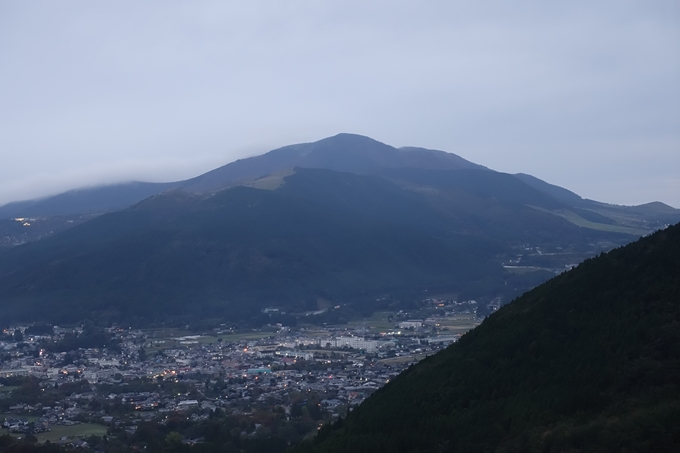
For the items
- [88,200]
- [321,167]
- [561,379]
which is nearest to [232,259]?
[561,379]

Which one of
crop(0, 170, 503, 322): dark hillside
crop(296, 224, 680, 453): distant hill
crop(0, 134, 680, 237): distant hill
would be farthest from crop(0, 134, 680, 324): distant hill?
crop(296, 224, 680, 453): distant hill

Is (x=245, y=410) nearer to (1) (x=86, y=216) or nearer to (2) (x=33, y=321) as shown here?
(2) (x=33, y=321)

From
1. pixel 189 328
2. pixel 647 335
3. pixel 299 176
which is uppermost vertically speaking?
pixel 299 176

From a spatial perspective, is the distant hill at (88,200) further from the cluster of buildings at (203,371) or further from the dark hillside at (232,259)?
the cluster of buildings at (203,371)

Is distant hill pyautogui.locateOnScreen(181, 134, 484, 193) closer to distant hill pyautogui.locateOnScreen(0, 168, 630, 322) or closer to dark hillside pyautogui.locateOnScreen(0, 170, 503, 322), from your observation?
distant hill pyautogui.locateOnScreen(0, 168, 630, 322)

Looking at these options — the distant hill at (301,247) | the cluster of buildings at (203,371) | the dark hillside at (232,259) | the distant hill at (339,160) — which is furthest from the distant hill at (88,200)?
the cluster of buildings at (203,371)

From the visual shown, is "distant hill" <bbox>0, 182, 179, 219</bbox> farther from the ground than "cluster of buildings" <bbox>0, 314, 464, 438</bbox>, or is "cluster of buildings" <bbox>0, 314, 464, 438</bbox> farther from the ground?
"distant hill" <bbox>0, 182, 179, 219</bbox>

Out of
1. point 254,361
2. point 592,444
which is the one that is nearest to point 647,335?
point 592,444

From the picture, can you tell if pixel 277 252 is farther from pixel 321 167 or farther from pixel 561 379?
pixel 321 167
